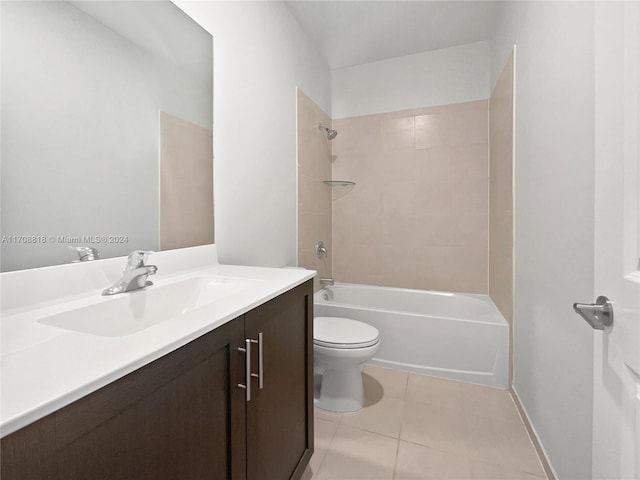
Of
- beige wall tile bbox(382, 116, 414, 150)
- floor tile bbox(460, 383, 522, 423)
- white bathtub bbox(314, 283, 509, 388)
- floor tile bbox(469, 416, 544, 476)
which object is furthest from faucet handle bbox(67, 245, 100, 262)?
beige wall tile bbox(382, 116, 414, 150)

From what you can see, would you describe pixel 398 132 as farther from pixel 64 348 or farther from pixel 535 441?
pixel 64 348

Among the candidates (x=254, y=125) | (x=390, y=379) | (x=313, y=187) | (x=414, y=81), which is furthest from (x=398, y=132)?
(x=390, y=379)

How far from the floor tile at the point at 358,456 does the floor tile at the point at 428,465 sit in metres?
0.04

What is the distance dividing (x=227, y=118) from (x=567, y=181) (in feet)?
4.84

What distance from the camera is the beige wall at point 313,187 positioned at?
2293mm

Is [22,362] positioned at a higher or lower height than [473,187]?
lower

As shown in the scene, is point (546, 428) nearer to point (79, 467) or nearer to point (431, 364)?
point (431, 364)

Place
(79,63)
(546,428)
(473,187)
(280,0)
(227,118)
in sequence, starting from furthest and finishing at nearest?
(473,187), (280,0), (227,118), (546,428), (79,63)

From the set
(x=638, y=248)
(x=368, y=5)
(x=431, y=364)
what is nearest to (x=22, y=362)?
(x=638, y=248)

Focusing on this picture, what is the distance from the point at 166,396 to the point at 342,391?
1.34m

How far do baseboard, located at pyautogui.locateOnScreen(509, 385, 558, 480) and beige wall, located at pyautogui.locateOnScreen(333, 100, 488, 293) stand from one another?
3.40 ft

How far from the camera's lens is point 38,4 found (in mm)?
798

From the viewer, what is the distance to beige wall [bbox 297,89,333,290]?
2.29 meters

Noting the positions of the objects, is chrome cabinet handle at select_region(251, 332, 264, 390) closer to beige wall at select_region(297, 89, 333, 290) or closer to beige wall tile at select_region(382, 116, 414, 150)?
beige wall at select_region(297, 89, 333, 290)
